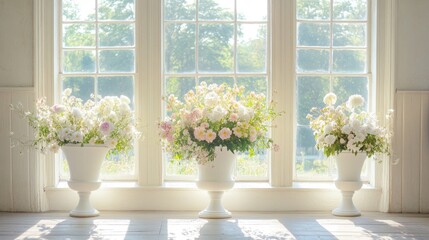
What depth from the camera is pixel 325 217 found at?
6348 mm

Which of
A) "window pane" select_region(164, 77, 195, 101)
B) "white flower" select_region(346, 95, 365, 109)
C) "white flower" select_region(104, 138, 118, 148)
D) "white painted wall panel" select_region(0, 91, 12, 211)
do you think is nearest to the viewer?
"white flower" select_region(104, 138, 118, 148)

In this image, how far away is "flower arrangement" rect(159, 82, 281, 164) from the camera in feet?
19.7

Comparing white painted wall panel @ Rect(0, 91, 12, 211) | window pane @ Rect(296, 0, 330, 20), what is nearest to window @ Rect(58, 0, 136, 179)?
white painted wall panel @ Rect(0, 91, 12, 211)

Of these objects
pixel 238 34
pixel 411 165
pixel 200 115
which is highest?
pixel 238 34

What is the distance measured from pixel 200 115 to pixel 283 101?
0.99 metres

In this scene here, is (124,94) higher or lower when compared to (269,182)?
higher

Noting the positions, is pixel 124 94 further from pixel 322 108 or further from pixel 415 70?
pixel 415 70

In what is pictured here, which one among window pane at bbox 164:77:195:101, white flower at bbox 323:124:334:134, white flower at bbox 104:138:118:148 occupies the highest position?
window pane at bbox 164:77:195:101

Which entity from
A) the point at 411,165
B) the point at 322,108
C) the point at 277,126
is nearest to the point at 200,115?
the point at 277,126

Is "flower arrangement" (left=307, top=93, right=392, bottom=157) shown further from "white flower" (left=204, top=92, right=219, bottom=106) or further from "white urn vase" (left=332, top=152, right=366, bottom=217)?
"white flower" (left=204, top=92, right=219, bottom=106)

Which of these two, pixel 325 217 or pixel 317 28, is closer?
pixel 325 217

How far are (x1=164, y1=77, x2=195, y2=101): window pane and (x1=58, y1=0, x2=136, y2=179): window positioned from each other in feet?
1.10

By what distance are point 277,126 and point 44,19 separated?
2317mm

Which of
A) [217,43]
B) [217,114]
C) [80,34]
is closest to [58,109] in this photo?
[80,34]
